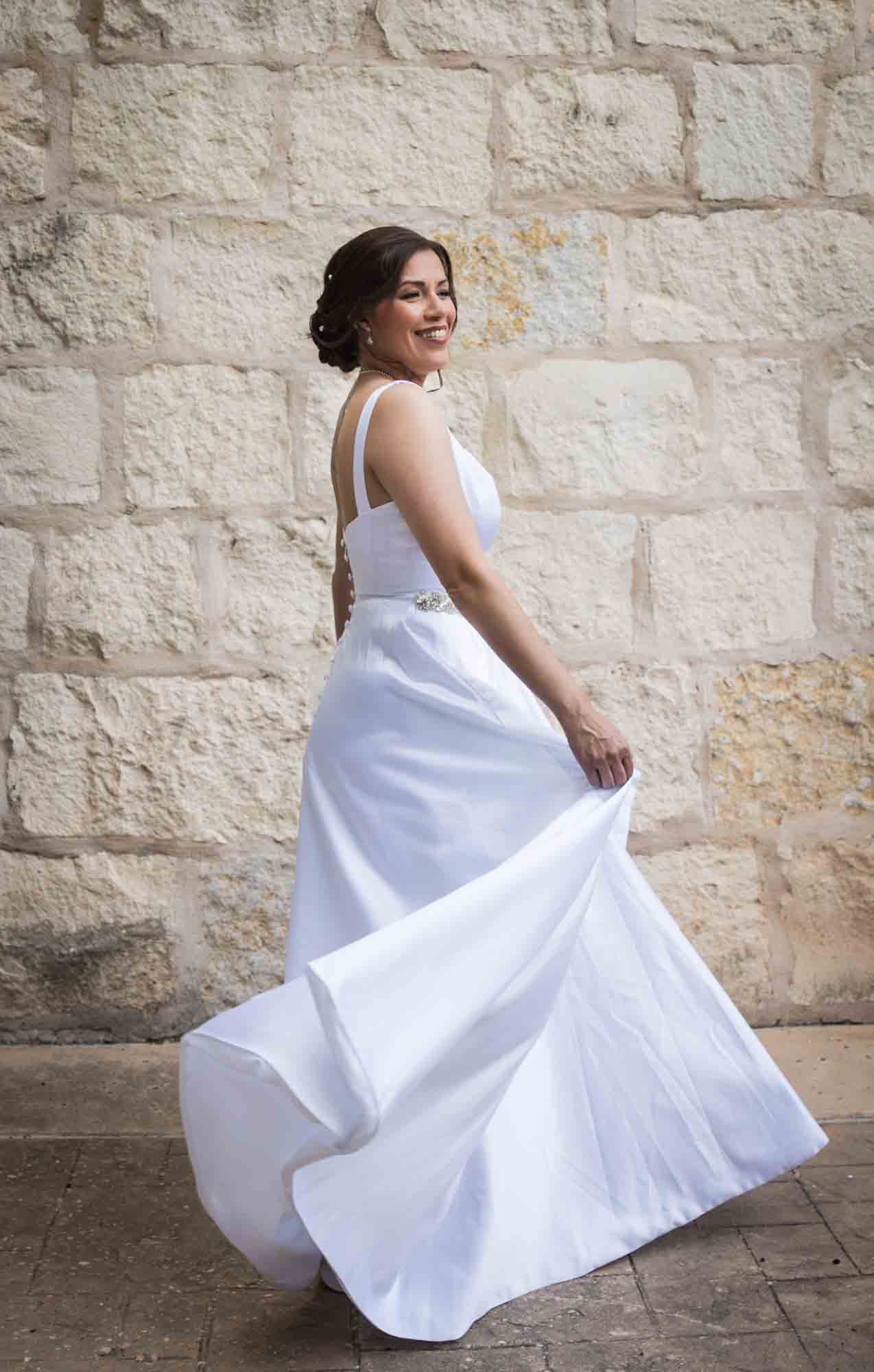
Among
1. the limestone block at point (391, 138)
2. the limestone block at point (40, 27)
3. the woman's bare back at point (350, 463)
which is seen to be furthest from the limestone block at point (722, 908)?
the limestone block at point (40, 27)

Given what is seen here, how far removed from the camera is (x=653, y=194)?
3.75m

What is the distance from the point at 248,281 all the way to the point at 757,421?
4.64 ft

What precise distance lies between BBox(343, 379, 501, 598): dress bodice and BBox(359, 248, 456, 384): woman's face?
2.4 inches

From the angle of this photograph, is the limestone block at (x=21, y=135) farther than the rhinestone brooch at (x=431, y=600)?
Yes

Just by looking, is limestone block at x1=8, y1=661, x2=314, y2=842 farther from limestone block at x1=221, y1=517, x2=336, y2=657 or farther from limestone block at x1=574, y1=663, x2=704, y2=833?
limestone block at x1=574, y1=663, x2=704, y2=833

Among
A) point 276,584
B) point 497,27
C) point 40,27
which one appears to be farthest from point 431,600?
point 40,27

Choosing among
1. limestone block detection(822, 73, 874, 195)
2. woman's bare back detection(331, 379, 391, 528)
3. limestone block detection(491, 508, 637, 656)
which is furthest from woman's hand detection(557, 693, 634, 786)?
limestone block detection(822, 73, 874, 195)

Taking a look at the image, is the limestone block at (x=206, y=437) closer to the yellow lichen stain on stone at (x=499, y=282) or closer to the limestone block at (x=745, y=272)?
the yellow lichen stain on stone at (x=499, y=282)

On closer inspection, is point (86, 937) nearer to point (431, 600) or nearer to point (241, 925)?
point (241, 925)

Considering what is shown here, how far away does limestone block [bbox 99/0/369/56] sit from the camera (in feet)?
11.8

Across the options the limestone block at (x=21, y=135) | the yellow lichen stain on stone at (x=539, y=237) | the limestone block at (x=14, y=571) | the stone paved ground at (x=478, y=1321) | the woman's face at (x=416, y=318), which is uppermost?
the limestone block at (x=21, y=135)

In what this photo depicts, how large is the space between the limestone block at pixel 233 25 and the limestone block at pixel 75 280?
1.55ft

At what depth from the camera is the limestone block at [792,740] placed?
150 inches

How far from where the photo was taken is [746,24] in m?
3.75
